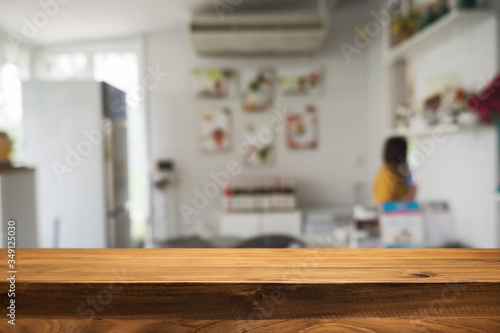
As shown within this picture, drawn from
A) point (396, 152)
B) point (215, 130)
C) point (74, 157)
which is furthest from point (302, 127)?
point (74, 157)

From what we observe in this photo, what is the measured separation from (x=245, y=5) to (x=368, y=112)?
6.35 feet

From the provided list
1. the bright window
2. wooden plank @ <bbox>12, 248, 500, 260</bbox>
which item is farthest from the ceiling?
wooden plank @ <bbox>12, 248, 500, 260</bbox>

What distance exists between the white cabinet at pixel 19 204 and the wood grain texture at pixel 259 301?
1.65 meters

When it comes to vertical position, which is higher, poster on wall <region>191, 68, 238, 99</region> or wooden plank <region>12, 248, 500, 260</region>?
poster on wall <region>191, 68, 238, 99</region>

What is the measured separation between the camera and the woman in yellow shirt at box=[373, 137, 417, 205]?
2.90 metres

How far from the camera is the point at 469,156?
8.84 ft

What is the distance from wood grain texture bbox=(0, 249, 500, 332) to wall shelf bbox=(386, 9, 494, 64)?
81.2 inches

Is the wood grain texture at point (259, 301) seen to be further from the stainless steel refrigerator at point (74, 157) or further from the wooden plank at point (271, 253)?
the stainless steel refrigerator at point (74, 157)

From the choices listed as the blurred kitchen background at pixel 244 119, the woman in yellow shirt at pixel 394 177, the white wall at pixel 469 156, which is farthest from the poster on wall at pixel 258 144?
the woman in yellow shirt at pixel 394 177

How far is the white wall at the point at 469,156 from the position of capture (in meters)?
2.39

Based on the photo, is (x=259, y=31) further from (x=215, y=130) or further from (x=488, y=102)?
(x=488, y=102)

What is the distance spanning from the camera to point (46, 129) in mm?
3414

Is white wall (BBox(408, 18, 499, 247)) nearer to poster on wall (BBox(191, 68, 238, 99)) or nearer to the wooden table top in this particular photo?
the wooden table top

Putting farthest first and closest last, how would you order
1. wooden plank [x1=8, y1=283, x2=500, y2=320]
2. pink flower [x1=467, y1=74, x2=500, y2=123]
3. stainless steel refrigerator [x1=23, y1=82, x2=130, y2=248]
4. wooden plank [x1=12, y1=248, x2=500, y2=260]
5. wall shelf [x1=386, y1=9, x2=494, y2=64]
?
stainless steel refrigerator [x1=23, y1=82, x2=130, y2=248], wall shelf [x1=386, y1=9, x2=494, y2=64], pink flower [x1=467, y1=74, x2=500, y2=123], wooden plank [x1=12, y1=248, x2=500, y2=260], wooden plank [x1=8, y1=283, x2=500, y2=320]
